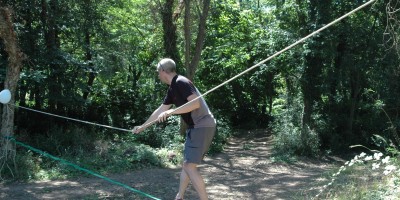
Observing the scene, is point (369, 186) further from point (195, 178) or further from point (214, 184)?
point (214, 184)

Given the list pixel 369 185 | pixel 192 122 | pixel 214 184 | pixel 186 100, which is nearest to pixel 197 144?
pixel 192 122

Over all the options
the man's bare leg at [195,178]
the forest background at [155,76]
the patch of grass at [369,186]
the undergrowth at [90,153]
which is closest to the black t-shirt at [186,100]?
the man's bare leg at [195,178]

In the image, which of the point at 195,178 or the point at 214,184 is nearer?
the point at 195,178

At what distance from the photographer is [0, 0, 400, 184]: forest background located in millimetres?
11672

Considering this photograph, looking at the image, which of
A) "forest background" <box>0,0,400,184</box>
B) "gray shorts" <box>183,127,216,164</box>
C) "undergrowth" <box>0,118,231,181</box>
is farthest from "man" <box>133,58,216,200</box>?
"forest background" <box>0,0,400,184</box>

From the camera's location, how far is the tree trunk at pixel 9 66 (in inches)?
327

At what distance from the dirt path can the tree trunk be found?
0.80 m

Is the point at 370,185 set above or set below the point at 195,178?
below

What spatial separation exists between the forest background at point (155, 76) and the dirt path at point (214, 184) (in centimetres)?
118

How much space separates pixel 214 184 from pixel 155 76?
7.83 metres

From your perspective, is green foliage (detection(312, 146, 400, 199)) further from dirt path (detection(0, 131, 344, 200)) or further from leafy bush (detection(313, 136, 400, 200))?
dirt path (detection(0, 131, 344, 200))

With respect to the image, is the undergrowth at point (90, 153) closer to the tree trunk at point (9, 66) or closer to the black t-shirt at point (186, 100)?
the tree trunk at point (9, 66)

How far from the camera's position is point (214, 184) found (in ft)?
27.9

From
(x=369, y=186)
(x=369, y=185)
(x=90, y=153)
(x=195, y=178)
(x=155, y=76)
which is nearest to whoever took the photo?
(x=195, y=178)
